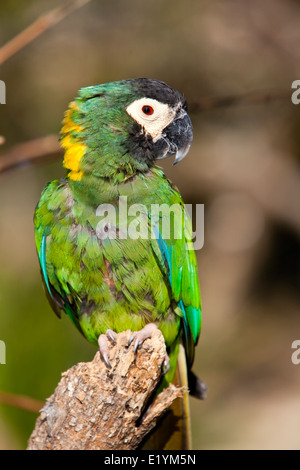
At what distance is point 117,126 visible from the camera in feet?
7.75

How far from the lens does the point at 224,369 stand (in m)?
5.33

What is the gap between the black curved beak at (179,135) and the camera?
2.45m

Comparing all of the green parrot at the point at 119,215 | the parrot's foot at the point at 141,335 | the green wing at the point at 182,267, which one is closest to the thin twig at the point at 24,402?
the green parrot at the point at 119,215

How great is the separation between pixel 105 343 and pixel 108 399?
287 mm

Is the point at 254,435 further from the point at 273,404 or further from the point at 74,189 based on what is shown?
the point at 74,189

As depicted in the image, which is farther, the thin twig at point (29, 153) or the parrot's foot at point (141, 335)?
the thin twig at point (29, 153)

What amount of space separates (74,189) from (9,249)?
99.6 inches

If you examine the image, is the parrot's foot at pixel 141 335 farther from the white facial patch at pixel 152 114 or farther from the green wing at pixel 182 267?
the white facial patch at pixel 152 114

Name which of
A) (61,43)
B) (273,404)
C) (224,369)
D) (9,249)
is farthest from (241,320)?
(61,43)

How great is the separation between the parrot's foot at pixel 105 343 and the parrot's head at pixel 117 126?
A: 72 cm

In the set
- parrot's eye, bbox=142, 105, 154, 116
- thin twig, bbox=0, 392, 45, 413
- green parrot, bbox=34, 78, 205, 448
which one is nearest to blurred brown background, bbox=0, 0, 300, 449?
thin twig, bbox=0, 392, 45, 413
